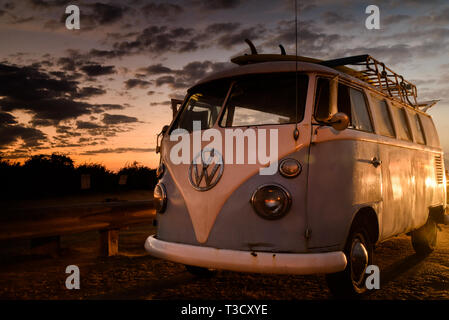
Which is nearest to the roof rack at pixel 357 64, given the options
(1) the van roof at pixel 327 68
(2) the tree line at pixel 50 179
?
(1) the van roof at pixel 327 68

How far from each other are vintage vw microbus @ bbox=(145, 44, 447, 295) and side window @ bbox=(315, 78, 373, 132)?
0.04 feet

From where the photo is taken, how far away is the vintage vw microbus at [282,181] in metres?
3.79

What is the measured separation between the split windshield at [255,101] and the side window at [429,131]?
431 cm

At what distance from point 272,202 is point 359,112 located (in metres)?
1.79

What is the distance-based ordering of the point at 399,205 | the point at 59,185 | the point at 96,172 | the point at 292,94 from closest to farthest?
the point at 292,94, the point at 399,205, the point at 59,185, the point at 96,172

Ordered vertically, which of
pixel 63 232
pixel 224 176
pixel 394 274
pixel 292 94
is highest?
pixel 292 94

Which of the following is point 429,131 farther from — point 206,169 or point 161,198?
point 161,198

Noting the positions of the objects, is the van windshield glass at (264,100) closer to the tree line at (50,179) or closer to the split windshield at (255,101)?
the split windshield at (255,101)

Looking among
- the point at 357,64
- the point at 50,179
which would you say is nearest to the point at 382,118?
the point at 357,64

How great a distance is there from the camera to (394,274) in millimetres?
5711

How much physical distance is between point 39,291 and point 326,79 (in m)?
3.83

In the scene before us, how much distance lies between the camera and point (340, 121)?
12.9 feet
